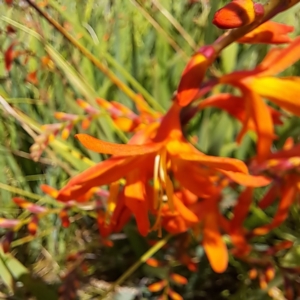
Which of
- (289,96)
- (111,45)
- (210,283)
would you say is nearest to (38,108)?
(111,45)

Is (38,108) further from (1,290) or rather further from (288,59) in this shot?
(288,59)

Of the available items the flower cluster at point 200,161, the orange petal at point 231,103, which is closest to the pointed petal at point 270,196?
the flower cluster at point 200,161

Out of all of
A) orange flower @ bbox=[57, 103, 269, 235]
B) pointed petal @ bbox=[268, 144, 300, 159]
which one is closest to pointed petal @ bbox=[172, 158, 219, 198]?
orange flower @ bbox=[57, 103, 269, 235]

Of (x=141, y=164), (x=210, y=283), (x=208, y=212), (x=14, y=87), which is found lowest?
(x=210, y=283)

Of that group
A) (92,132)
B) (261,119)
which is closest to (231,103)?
(261,119)

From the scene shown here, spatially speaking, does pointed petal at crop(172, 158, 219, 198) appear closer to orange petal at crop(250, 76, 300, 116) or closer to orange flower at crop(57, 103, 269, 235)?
orange flower at crop(57, 103, 269, 235)

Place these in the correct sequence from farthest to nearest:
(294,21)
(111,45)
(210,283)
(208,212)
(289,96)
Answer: (111,45) → (294,21) → (210,283) → (208,212) → (289,96)
